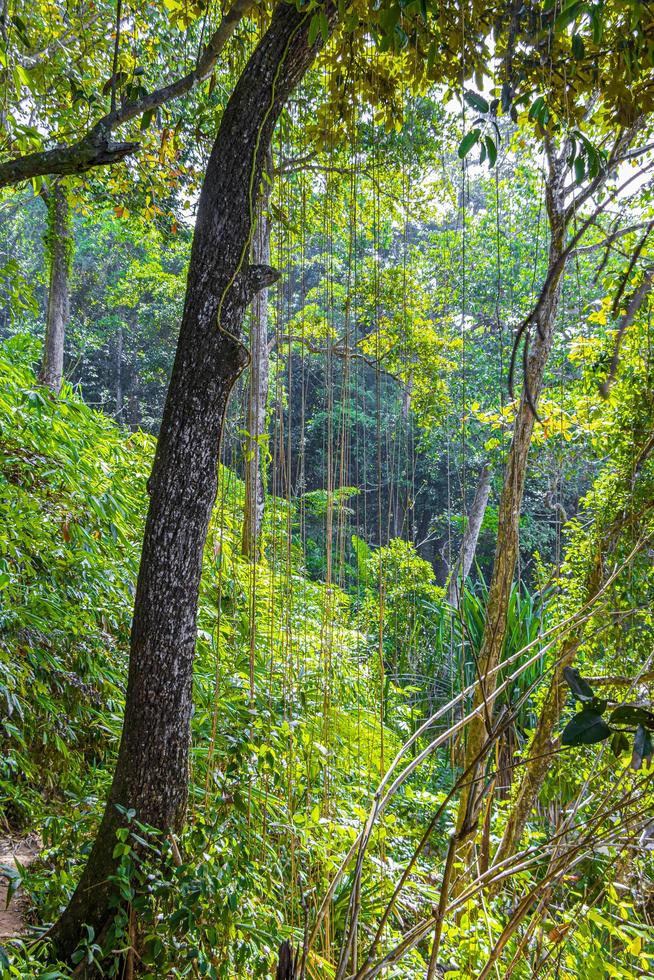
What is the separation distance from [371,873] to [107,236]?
986 cm

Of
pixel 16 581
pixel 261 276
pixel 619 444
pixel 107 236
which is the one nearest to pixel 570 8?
pixel 261 276

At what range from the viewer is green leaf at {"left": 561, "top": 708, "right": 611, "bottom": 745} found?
18.4 inches

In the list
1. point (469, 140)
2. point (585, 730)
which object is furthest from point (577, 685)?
point (469, 140)

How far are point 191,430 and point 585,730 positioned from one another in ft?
2.77

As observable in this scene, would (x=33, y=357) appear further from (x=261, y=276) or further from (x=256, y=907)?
(x=256, y=907)

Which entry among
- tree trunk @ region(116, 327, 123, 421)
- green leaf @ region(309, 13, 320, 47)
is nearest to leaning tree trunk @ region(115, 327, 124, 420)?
tree trunk @ region(116, 327, 123, 421)

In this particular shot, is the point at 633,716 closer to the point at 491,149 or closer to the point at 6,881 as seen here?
the point at 491,149

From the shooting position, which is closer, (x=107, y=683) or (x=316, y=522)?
(x=107, y=683)

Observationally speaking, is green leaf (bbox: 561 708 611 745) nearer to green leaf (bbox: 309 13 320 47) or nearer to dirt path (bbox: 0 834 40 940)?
green leaf (bbox: 309 13 320 47)

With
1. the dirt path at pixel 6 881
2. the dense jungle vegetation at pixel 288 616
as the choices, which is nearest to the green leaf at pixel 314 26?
the dense jungle vegetation at pixel 288 616

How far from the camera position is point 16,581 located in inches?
66.8

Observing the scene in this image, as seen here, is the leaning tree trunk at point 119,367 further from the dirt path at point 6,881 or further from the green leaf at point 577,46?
the green leaf at point 577,46

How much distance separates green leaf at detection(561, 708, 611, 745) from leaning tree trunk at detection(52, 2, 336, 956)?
806 mm

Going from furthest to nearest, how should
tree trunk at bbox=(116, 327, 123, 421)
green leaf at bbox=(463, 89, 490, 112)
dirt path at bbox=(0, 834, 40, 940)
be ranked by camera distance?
tree trunk at bbox=(116, 327, 123, 421)
dirt path at bbox=(0, 834, 40, 940)
green leaf at bbox=(463, 89, 490, 112)
